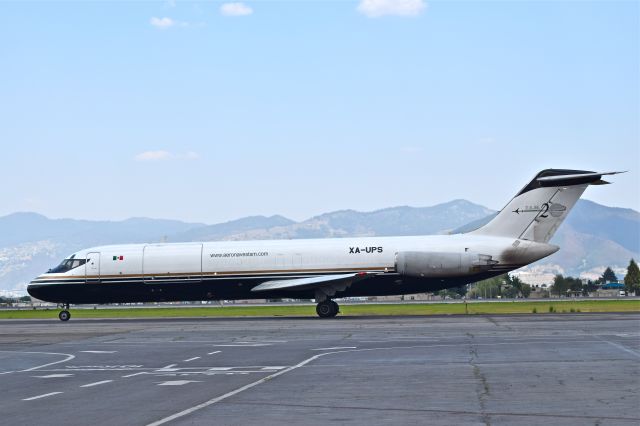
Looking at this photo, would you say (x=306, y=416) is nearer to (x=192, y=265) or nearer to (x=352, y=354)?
(x=352, y=354)

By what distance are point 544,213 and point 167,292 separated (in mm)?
21491

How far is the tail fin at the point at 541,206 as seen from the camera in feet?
168

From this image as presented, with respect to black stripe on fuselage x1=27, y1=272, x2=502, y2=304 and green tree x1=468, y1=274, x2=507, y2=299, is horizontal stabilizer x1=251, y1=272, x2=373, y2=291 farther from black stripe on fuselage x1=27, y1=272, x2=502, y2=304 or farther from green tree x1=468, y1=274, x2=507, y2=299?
green tree x1=468, y1=274, x2=507, y2=299

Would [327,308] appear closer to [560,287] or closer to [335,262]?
[335,262]

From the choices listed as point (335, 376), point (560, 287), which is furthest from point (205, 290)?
point (560, 287)

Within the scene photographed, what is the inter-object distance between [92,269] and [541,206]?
25.8m

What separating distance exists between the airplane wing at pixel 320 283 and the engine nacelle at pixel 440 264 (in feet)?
6.71

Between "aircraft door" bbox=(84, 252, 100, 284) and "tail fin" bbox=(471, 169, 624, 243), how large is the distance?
74.3 ft

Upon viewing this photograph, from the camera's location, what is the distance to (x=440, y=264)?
50.9 m

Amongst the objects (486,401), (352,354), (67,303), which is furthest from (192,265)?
(486,401)

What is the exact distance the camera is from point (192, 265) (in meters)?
54.2

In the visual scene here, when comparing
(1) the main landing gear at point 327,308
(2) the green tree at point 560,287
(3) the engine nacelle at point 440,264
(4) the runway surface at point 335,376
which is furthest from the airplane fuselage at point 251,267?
(2) the green tree at point 560,287

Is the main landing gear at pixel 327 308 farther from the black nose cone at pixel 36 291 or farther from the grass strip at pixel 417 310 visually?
the black nose cone at pixel 36 291

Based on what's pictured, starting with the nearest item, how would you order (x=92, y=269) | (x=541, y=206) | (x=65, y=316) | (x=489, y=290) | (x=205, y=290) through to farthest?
(x=541, y=206) → (x=205, y=290) → (x=92, y=269) → (x=65, y=316) → (x=489, y=290)
